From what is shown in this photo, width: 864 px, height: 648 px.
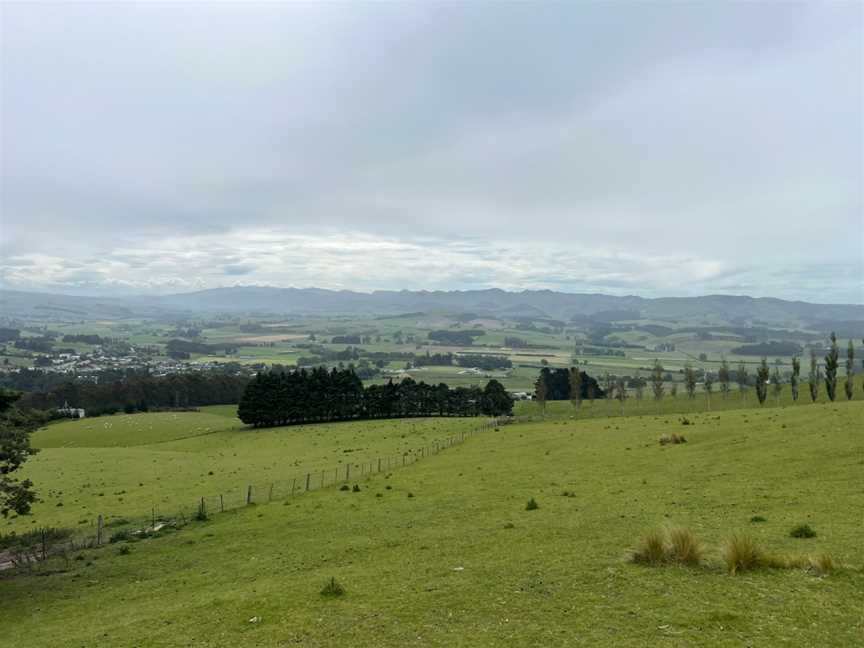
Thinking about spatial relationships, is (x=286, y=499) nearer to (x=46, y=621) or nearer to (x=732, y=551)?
(x=46, y=621)

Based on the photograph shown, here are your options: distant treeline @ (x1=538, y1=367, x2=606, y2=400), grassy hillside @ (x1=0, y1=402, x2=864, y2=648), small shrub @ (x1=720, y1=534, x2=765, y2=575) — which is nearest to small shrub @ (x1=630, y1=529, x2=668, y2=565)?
grassy hillside @ (x1=0, y1=402, x2=864, y2=648)

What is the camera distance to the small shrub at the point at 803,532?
16188mm

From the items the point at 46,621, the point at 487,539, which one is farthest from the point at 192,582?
the point at 487,539

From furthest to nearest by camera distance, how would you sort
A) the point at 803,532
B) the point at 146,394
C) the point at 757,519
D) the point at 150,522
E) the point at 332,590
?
1. the point at 146,394
2. the point at 150,522
3. the point at 757,519
4. the point at 803,532
5. the point at 332,590

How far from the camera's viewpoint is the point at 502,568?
16484mm

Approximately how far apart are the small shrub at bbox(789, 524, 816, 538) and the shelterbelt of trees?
89932 millimetres

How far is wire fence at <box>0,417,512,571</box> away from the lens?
28031 millimetres

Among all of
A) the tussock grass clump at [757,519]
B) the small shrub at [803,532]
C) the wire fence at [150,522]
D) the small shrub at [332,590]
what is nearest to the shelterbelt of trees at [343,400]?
the wire fence at [150,522]

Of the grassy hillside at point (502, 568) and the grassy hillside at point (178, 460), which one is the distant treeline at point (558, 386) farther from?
the grassy hillside at point (502, 568)

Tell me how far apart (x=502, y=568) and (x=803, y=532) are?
29.6ft

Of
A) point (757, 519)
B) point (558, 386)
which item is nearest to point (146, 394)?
point (558, 386)

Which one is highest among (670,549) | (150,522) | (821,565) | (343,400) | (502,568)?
(821,565)

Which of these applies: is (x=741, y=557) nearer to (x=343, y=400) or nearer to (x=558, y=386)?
(x=343, y=400)

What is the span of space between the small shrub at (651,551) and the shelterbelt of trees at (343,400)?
89.0 m
